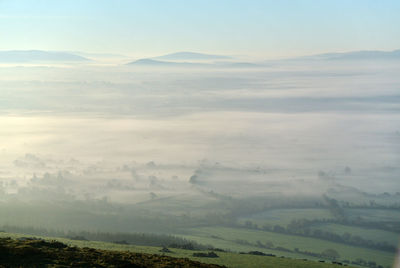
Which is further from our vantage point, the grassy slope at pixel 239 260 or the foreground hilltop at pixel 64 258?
the grassy slope at pixel 239 260

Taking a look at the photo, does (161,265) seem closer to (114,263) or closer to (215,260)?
(114,263)

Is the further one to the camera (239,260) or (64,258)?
(239,260)

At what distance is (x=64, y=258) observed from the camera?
3584 centimetres

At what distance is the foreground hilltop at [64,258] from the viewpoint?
112 feet

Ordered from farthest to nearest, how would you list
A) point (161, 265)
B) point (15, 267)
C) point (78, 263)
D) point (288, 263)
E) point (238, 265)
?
1. point (288, 263)
2. point (238, 265)
3. point (161, 265)
4. point (78, 263)
5. point (15, 267)

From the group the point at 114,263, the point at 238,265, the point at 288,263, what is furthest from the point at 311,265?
the point at 114,263

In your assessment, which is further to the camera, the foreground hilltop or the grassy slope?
the grassy slope

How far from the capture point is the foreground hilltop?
112ft

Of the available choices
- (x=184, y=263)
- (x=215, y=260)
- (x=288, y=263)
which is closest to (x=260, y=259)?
(x=288, y=263)

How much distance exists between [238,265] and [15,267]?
880 inches

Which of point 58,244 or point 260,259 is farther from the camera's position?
point 260,259

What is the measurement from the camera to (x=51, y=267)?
33.9 meters

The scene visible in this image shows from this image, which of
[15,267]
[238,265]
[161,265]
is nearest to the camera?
[15,267]

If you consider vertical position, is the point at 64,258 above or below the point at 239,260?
below
